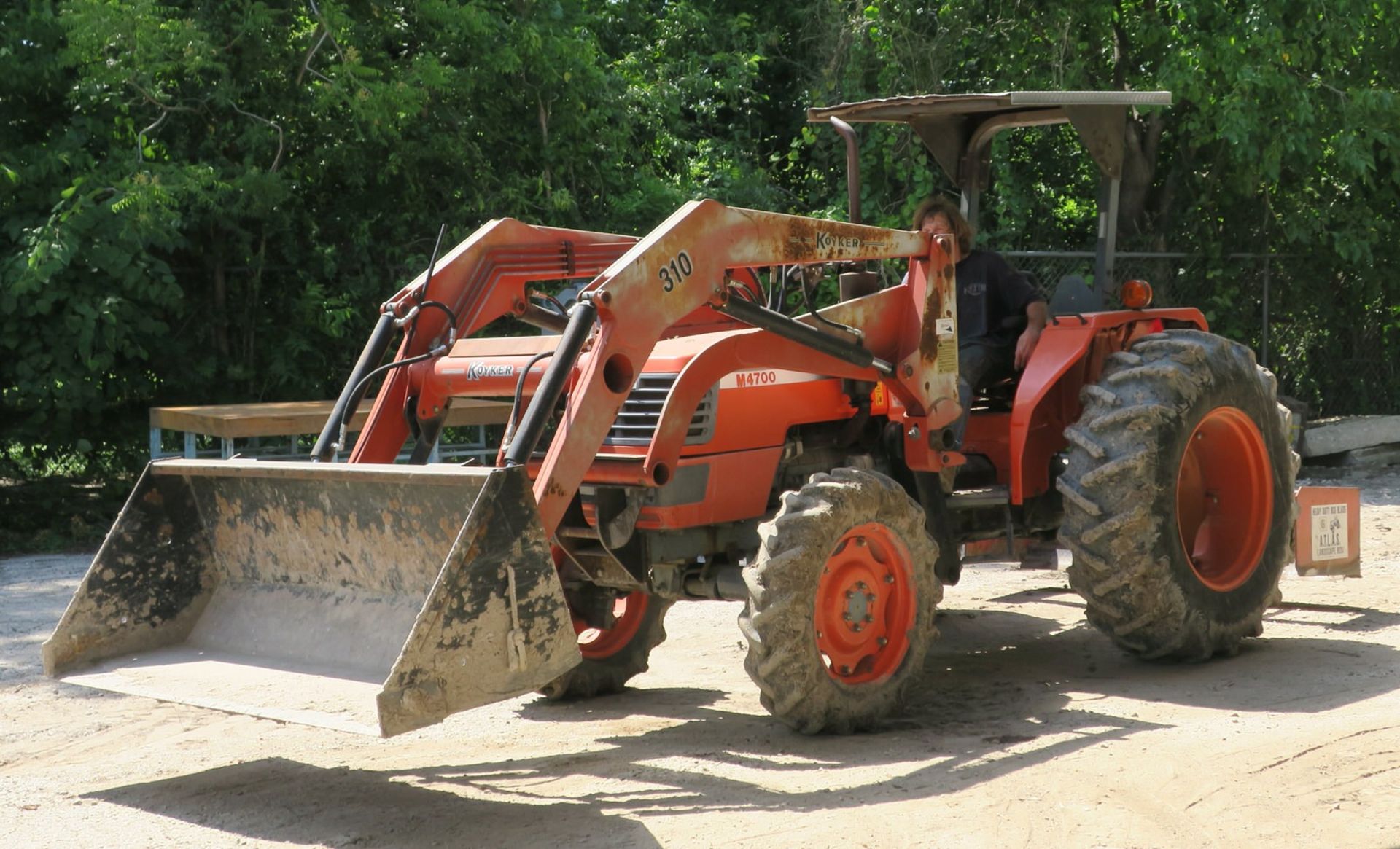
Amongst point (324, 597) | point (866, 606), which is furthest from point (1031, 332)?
point (324, 597)

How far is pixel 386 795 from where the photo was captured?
A: 17.0ft

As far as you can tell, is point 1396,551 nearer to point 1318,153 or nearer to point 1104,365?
point 1104,365

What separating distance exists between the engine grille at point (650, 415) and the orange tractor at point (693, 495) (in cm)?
1

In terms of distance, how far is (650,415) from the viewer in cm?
575

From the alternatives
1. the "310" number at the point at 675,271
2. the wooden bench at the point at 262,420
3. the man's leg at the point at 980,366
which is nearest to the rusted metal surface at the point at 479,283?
the "310" number at the point at 675,271

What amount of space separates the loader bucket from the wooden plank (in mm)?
3898

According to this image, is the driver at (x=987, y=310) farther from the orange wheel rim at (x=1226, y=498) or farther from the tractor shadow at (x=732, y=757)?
the tractor shadow at (x=732, y=757)

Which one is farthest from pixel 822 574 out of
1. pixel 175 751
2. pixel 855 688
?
pixel 175 751

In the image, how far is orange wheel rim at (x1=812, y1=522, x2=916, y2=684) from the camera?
563cm

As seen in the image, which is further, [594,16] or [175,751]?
[594,16]

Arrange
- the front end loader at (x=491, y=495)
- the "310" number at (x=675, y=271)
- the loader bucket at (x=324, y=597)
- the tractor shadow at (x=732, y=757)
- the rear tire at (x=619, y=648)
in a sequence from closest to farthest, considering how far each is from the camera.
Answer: the loader bucket at (x=324, y=597) < the front end loader at (x=491, y=495) < the tractor shadow at (x=732, y=757) < the "310" number at (x=675, y=271) < the rear tire at (x=619, y=648)

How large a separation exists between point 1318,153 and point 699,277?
9.95m

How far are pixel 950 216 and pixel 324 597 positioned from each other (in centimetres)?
319

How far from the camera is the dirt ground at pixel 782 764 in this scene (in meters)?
4.58
